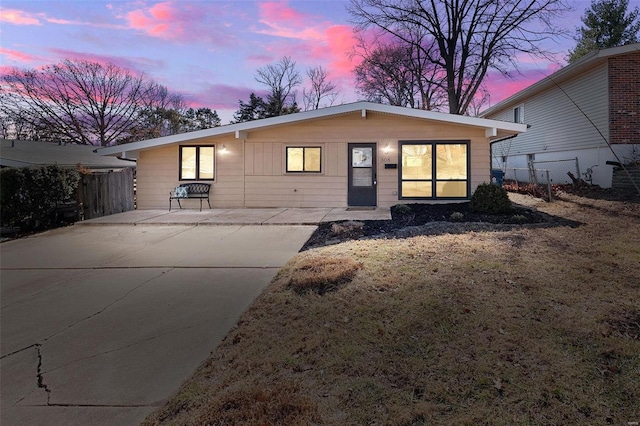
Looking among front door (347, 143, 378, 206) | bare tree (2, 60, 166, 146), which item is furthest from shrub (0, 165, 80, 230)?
bare tree (2, 60, 166, 146)

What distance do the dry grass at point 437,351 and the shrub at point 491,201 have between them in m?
3.88

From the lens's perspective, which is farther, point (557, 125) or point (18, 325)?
point (557, 125)

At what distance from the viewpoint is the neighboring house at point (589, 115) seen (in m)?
12.0

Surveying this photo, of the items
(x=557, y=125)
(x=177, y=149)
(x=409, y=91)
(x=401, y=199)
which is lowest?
(x=401, y=199)

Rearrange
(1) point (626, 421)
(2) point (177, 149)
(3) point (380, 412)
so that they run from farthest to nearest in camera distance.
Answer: (2) point (177, 149) → (3) point (380, 412) → (1) point (626, 421)

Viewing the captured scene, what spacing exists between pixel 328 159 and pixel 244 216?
3.29 metres

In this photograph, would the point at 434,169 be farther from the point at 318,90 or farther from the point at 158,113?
the point at 158,113

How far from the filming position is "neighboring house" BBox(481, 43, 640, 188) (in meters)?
12.0

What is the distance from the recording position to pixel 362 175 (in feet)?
37.8

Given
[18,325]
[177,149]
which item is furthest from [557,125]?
[18,325]

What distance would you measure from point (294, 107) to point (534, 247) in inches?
1231

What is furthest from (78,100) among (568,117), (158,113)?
(568,117)

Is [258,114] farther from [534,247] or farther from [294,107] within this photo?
[534,247]

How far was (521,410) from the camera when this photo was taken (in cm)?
206
